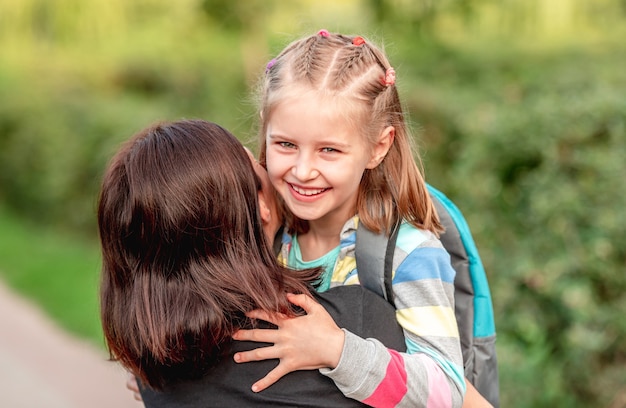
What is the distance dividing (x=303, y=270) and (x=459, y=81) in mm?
4878

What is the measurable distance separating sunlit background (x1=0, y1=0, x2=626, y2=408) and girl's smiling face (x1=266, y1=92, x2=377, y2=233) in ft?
1.41

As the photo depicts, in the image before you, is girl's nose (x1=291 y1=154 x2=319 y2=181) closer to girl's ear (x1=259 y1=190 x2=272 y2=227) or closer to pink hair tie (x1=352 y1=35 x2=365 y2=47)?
girl's ear (x1=259 y1=190 x2=272 y2=227)

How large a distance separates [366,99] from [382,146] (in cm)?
16

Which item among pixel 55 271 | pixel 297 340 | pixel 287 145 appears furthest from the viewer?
pixel 55 271

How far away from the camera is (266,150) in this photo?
2.24m

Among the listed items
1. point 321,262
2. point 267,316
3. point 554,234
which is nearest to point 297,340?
point 267,316

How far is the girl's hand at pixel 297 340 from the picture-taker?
183cm

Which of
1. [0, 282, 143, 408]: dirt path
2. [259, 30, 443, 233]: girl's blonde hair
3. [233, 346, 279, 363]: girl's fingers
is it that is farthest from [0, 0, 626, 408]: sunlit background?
[233, 346, 279, 363]: girl's fingers

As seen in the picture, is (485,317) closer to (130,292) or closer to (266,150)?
(266,150)

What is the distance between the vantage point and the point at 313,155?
206 centimetres

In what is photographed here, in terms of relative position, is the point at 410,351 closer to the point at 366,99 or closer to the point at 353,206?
the point at 353,206

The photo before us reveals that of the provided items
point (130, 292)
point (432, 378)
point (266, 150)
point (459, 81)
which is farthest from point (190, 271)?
point (459, 81)

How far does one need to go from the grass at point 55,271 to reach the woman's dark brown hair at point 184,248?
3.36m

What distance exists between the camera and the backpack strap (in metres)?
1.99
